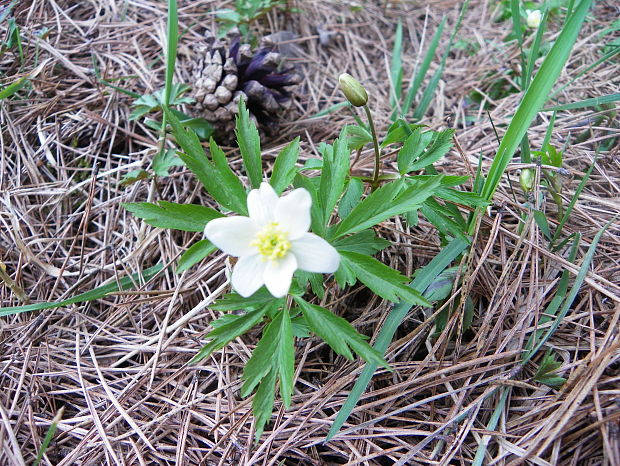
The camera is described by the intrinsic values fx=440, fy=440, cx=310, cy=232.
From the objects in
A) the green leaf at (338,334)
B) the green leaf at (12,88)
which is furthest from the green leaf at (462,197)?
the green leaf at (12,88)

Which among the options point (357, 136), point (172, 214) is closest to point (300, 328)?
point (172, 214)

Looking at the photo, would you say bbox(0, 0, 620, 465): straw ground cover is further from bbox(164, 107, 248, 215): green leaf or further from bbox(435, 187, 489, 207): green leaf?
bbox(164, 107, 248, 215): green leaf

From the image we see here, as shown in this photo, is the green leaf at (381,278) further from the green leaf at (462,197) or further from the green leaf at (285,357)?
the green leaf at (462,197)

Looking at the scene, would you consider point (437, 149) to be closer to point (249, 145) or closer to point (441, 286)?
point (441, 286)

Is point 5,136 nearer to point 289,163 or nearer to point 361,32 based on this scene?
point 289,163

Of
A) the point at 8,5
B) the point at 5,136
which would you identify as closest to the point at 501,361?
the point at 5,136

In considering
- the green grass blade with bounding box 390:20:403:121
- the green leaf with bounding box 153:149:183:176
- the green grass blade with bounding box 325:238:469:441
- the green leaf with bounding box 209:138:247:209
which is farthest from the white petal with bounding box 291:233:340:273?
the green grass blade with bounding box 390:20:403:121
